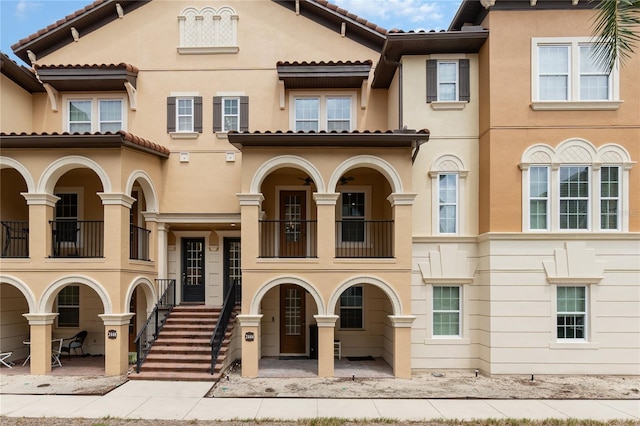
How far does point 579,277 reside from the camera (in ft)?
39.8

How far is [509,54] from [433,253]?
19.0 feet

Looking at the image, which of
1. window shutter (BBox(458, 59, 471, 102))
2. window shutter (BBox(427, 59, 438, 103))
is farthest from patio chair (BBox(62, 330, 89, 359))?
window shutter (BBox(458, 59, 471, 102))

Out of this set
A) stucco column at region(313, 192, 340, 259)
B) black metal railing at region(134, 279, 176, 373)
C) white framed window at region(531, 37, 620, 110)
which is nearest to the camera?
white framed window at region(531, 37, 620, 110)

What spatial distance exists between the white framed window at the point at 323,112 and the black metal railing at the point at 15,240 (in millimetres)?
8933

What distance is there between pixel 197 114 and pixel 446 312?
9.99 meters

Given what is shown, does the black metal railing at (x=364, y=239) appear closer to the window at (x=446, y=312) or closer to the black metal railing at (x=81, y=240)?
the window at (x=446, y=312)

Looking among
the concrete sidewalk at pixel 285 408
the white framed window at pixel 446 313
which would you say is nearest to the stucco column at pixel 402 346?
the white framed window at pixel 446 313

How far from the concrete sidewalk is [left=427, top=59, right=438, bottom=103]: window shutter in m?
8.09

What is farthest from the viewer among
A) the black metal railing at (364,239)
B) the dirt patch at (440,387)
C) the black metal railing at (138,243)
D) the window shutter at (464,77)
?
the black metal railing at (364,239)

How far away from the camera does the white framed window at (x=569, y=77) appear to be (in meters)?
12.3

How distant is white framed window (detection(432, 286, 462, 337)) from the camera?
1296 centimetres

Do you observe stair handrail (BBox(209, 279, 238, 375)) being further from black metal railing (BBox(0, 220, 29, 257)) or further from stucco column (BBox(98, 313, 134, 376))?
black metal railing (BBox(0, 220, 29, 257))

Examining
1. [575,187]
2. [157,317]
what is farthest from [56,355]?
[575,187]

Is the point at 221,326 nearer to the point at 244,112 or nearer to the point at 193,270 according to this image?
the point at 193,270
